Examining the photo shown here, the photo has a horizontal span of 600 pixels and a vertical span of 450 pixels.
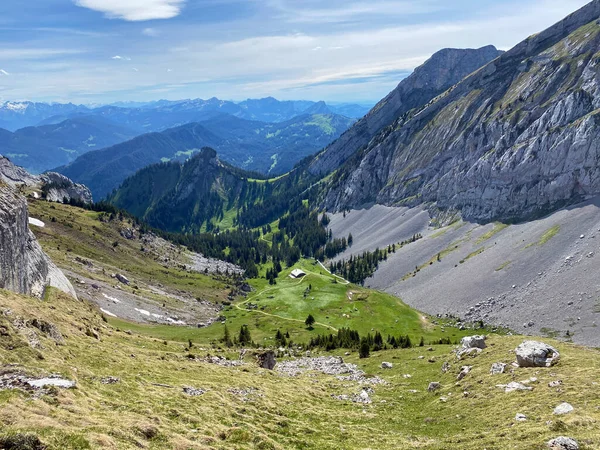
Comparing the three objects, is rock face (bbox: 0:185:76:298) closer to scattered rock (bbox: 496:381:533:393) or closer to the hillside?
the hillside

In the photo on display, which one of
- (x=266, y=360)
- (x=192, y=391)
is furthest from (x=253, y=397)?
(x=266, y=360)

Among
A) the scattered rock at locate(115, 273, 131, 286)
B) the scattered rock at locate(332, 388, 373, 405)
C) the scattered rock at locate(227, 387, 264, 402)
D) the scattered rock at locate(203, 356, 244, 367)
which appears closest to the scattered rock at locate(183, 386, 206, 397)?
the scattered rock at locate(227, 387, 264, 402)

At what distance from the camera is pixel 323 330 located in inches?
6033

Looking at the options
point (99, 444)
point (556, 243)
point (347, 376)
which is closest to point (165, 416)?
point (99, 444)

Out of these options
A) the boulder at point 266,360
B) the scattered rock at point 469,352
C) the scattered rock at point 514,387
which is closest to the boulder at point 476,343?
the scattered rock at point 469,352

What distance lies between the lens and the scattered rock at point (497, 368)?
49.1 m

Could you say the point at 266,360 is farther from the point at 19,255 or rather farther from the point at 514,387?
the point at 19,255

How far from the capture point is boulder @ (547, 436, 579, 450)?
2522 centimetres

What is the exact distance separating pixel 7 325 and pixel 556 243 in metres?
201

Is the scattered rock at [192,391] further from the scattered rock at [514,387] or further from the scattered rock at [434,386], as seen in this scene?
the scattered rock at [514,387]

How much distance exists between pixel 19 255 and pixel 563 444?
307 feet

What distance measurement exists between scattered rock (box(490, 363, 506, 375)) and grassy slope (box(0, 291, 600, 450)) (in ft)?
3.75

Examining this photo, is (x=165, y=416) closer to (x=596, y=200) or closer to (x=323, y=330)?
(x=323, y=330)

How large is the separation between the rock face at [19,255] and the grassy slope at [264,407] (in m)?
20.0
